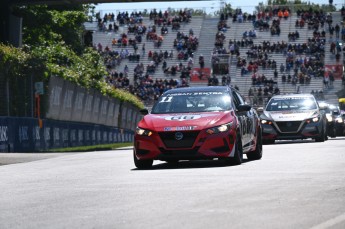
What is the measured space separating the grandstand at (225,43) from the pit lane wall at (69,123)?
76.2ft

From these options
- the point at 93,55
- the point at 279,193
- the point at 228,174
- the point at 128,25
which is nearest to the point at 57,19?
the point at 93,55

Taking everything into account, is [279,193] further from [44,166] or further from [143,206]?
[44,166]

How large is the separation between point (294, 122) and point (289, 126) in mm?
187

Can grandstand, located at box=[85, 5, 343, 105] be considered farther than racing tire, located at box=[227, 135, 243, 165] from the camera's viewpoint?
Yes

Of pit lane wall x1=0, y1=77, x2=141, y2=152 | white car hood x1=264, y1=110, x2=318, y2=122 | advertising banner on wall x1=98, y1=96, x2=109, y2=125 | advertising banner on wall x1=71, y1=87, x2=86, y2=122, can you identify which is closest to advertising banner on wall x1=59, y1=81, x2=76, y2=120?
pit lane wall x1=0, y1=77, x2=141, y2=152

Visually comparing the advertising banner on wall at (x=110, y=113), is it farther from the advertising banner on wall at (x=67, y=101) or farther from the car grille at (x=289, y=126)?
the car grille at (x=289, y=126)

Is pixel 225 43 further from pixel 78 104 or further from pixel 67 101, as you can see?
pixel 67 101

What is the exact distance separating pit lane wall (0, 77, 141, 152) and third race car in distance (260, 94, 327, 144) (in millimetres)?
6783

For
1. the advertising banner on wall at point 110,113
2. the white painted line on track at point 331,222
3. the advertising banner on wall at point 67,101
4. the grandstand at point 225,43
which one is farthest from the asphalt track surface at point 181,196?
the grandstand at point 225,43

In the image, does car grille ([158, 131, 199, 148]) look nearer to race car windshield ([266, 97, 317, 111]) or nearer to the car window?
the car window

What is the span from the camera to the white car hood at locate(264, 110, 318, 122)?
101ft

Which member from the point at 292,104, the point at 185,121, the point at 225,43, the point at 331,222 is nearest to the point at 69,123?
the point at 292,104

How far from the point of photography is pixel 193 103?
61.6 feet

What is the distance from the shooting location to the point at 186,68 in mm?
78188
